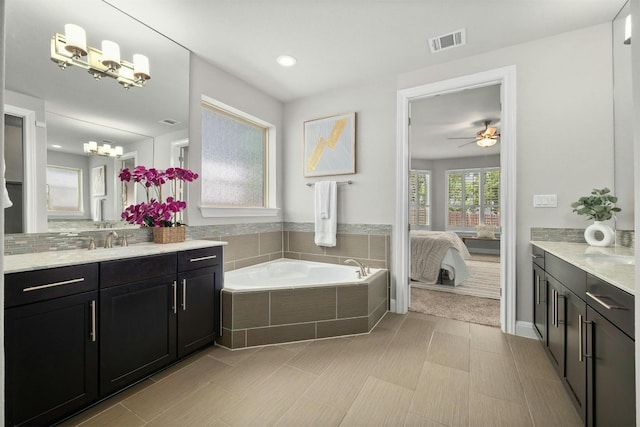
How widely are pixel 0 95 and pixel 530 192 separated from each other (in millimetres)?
3039

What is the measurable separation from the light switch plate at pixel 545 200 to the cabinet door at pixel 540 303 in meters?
0.50

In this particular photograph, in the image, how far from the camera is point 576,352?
139 cm

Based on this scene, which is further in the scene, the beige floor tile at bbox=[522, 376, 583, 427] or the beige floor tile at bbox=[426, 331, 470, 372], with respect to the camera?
the beige floor tile at bbox=[426, 331, 470, 372]

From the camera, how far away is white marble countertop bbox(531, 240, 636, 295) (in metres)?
1.04

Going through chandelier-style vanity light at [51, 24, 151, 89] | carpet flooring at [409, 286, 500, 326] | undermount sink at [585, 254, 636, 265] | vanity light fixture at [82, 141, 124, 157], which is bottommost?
carpet flooring at [409, 286, 500, 326]

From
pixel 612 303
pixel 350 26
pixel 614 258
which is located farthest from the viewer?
pixel 350 26

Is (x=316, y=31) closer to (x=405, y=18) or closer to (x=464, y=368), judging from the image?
(x=405, y=18)

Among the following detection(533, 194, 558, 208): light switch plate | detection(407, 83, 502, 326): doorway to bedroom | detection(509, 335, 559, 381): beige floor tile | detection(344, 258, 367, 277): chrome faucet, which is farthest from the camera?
detection(407, 83, 502, 326): doorway to bedroom

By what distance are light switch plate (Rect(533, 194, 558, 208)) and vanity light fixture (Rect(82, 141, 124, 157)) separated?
3292 millimetres

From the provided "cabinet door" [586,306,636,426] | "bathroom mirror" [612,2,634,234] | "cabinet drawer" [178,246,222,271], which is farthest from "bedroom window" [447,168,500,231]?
"cabinet drawer" [178,246,222,271]

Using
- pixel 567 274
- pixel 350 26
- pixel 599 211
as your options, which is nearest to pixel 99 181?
pixel 350 26

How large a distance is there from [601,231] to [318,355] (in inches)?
85.6

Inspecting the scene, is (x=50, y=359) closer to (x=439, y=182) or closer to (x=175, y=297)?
(x=175, y=297)

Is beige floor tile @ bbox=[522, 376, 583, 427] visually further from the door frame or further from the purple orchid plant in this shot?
the purple orchid plant
